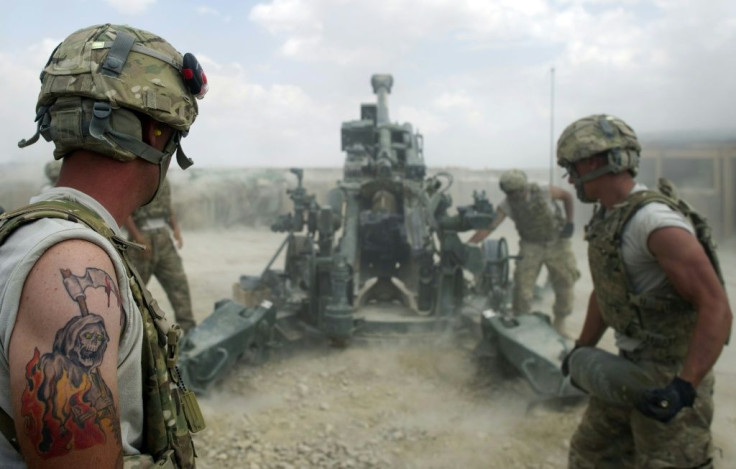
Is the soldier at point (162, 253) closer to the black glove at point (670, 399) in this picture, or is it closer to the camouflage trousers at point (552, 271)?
the camouflage trousers at point (552, 271)

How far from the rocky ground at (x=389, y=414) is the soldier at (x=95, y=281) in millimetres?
2722

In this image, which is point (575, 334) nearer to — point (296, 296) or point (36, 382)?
point (296, 296)

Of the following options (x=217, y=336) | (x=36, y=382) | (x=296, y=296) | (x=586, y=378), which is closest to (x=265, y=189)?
(x=296, y=296)

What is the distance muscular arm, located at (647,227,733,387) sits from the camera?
2.52 metres

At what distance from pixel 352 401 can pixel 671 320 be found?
9.39 ft

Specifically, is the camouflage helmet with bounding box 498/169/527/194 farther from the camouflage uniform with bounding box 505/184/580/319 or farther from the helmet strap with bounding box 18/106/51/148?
the helmet strap with bounding box 18/106/51/148

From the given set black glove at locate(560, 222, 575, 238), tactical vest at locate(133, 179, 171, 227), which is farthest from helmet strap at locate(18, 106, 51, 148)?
black glove at locate(560, 222, 575, 238)

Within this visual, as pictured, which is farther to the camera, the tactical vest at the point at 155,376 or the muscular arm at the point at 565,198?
the muscular arm at the point at 565,198

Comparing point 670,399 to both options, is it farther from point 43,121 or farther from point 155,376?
point 43,121

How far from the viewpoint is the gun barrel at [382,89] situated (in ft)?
28.8

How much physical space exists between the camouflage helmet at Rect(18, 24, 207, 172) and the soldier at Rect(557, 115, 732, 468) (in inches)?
79.0

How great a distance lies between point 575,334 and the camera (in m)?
7.39

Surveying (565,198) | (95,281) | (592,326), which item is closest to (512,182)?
(565,198)

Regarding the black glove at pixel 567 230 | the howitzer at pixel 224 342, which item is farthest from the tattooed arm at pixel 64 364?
the black glove at pixel 567 230
